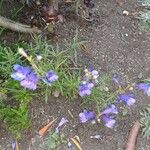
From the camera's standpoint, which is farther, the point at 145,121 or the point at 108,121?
the point at 145,121

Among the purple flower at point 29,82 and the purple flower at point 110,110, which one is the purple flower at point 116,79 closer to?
the purple flower at point 110,110

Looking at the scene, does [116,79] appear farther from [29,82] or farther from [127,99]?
[29,82]

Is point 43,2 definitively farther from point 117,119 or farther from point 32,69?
point 117,119

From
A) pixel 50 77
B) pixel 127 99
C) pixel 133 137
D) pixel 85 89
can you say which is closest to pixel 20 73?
pixel 50 77

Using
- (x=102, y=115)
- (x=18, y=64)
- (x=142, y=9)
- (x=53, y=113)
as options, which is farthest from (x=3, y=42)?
(x=142, y=9)

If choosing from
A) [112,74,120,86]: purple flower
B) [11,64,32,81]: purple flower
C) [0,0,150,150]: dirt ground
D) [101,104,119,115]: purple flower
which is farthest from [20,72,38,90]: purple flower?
[112,74,120,86]: purple flower

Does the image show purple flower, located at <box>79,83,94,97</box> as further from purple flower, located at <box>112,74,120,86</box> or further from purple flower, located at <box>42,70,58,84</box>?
purple flower, located at <box>112,74,120,86</box>
